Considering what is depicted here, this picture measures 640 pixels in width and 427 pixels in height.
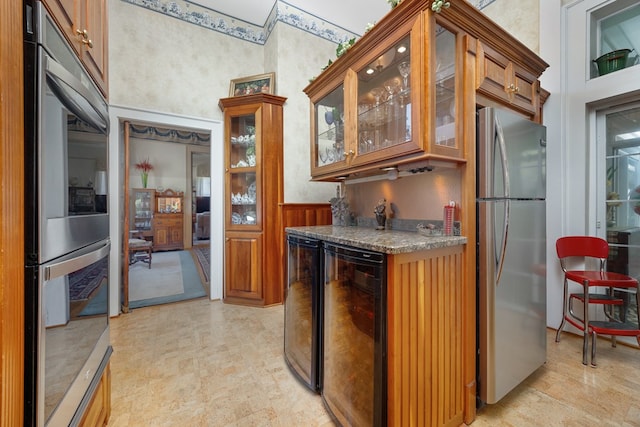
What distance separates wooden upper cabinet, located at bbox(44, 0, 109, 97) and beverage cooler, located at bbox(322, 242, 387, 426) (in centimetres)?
141

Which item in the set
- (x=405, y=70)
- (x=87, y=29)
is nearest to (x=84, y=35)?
(x=87, y=29)

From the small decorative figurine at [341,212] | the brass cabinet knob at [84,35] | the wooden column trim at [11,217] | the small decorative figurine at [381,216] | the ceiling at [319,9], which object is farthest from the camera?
the ceiling at [319,9]

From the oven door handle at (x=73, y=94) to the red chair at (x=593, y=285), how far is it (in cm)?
314

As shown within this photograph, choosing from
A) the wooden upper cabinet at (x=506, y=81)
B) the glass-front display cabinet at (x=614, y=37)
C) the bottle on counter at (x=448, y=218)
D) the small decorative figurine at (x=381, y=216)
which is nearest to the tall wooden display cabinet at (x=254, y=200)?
the small decorative figurine at (x=381, y=216)

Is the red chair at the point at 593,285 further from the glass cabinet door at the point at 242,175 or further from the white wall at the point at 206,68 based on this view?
the glass cabinet door at the point at 242,175

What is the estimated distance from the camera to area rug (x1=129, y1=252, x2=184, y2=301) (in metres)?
3.76

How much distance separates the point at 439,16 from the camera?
143 centimetres

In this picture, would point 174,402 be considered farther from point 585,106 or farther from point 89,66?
point 585,106

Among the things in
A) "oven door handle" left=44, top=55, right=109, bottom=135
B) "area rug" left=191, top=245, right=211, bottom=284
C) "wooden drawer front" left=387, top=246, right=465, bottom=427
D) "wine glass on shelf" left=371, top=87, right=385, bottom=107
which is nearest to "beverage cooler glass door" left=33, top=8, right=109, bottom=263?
"oven door handle" left=44, top=55, right=109, bottom=135

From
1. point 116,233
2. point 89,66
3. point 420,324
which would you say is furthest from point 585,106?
point 116,233

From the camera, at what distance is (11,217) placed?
74cm

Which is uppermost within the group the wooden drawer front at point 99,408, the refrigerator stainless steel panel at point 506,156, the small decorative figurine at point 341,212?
the refrigerator stainless steel panel at point 506,156

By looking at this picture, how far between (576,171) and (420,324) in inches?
93.5

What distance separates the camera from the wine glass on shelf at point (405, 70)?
158cm
